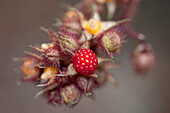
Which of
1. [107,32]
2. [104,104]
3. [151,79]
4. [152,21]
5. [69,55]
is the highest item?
[152,21]

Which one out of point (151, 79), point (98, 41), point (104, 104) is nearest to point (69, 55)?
point (98, 41)

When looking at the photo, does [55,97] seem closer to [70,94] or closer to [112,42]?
[70,94]

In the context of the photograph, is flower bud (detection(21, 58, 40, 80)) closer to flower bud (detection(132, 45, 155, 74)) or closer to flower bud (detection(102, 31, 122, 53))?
flower bud (detection(102, 31, 122, 53))

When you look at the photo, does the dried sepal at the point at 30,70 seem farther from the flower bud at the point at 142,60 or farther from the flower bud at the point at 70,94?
the flower bud at the point at 142,60

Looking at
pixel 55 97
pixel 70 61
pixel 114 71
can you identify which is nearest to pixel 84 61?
pixel 70 61

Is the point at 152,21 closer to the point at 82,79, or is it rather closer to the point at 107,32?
the point at 107,32

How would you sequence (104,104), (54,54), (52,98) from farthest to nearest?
(104,104), (52,98), (54,54)
